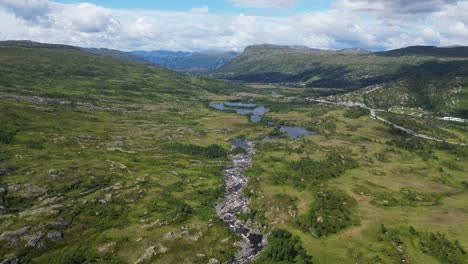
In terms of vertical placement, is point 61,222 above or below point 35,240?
above

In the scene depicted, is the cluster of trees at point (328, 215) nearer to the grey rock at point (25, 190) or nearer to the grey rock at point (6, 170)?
the grey rock at point (25, 190)

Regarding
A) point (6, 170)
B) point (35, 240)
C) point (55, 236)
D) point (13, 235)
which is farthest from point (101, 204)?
point (6, 170)

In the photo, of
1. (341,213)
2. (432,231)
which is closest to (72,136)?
(341,213)

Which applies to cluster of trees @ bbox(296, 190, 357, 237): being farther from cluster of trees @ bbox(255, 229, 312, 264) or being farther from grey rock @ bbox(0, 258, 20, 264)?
grey rock @ bbox(0, 258, 20, 264)

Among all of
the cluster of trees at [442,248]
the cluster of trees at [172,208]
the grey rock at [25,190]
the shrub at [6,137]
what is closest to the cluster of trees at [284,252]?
the cluster of trees at [172,208]

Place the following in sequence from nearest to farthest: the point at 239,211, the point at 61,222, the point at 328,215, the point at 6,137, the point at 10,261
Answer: the point at 10,261, the point at 61,222, the point at 328,215, the point at 239,211, the point at 6,137

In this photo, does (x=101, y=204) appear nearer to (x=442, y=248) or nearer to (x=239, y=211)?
(x=239, y=211)
